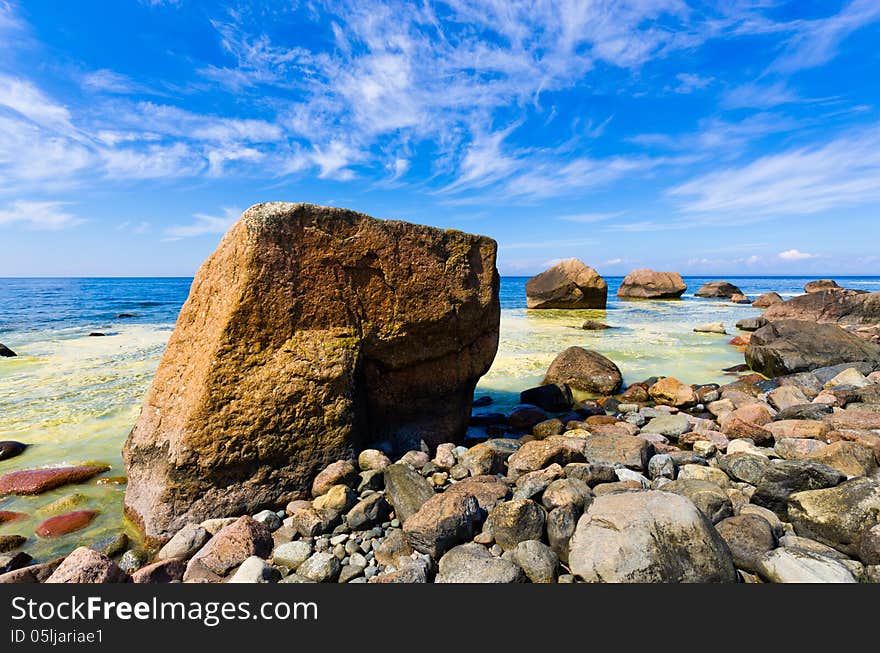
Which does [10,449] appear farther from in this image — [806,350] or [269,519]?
[806,350]

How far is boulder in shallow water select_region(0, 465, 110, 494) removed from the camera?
4.87 m

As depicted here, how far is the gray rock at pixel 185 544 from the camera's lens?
3.77 meters

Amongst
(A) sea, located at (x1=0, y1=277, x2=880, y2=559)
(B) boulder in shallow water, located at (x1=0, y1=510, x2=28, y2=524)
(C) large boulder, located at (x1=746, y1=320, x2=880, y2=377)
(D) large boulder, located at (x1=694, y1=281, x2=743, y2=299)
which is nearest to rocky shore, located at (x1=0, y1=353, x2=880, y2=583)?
(A) sea, located at (x1=0, y1=277, x2=880, y2=559)

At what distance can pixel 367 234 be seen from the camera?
504cm

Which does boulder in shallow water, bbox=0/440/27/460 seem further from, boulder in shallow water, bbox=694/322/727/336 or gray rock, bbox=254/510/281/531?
boulder in shallow water, bbox=694/322/727/336

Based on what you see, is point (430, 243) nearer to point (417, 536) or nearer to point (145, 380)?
point (417, 536)

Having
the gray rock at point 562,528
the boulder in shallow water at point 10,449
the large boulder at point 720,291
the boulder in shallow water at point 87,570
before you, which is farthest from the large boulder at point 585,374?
the large boulder at point 720,291

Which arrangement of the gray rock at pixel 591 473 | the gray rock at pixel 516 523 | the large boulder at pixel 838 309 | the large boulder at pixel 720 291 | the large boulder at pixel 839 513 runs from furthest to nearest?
the large boulder at pixel 720 291 < the large boulder at pixel 838 309 < the gray rock at pixel 591 473 < the gray rock at pixel 516 523 < the large boulder at pixel 839 513

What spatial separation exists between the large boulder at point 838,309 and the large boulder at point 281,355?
19.1 m

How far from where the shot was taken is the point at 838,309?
763 inches

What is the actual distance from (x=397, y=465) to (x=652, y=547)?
98.8 inches

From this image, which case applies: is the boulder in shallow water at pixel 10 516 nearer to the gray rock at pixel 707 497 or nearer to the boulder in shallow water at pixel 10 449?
the boulder in shallow water at pixel 10 449

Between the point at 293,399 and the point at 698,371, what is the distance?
33.8ft

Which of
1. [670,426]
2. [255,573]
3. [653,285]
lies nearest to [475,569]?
[255,573]
